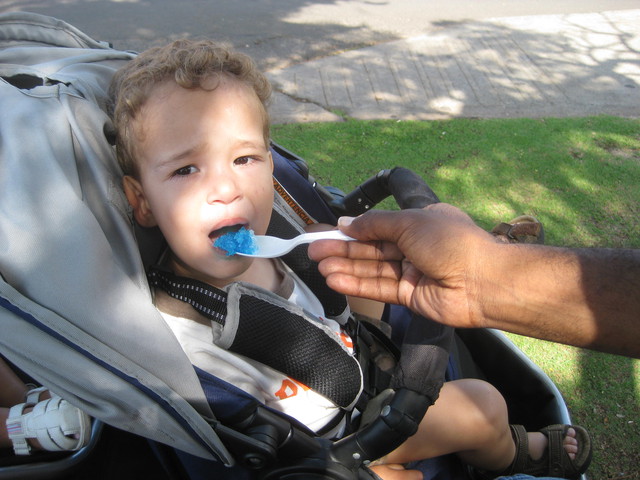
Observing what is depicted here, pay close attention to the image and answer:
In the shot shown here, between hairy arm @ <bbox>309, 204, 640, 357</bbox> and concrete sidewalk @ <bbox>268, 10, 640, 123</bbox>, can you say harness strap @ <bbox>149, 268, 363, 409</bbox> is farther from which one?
concrete sidewalk @ <bbox>268, 10, 640, 123</bbox>

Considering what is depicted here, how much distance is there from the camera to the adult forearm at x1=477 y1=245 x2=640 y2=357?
115 cm

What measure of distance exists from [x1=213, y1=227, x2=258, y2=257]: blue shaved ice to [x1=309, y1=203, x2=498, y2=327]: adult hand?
17cm

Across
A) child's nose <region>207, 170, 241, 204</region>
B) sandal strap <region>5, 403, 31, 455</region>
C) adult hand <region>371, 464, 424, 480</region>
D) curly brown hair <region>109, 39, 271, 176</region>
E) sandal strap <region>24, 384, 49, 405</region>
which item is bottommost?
adult hand <region>371, 464, 424, 480</region>

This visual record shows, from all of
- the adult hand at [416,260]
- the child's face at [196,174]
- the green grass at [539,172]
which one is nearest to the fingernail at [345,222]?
the adult hand at [416,260]

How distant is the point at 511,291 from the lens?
1219 millimetres

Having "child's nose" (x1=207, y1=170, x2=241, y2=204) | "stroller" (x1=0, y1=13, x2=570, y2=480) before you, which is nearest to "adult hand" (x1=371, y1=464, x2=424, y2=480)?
"stroller" (x1=0, y1=13, x2=570, y2=480)

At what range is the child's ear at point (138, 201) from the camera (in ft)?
4.63

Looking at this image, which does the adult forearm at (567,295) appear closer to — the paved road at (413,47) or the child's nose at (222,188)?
the child's nose at (222,188)

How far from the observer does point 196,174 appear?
1372 mm

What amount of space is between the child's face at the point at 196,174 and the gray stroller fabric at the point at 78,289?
0.41 ft

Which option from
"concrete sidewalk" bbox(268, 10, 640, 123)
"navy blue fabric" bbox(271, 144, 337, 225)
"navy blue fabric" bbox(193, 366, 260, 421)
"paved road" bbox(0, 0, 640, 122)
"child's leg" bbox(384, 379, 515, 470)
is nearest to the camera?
"navy blue fabric" bbox(193, 366, 260, 421)

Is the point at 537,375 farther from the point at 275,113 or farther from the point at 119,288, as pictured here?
the point at 275,113

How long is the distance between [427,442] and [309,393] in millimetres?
402

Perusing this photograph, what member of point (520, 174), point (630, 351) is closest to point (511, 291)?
point (630, 351)
